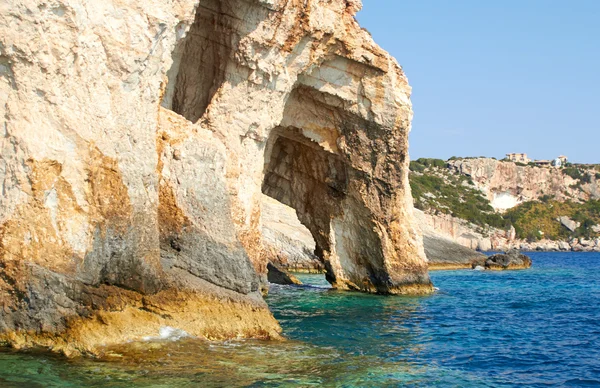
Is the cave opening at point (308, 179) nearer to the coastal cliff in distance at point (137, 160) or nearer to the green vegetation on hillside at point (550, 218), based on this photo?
the coastal cliff in distance at point (137, 160)

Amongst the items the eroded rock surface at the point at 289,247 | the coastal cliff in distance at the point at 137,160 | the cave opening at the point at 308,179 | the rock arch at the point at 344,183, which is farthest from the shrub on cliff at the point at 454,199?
the coastal cliff in distance at the point at 137,160

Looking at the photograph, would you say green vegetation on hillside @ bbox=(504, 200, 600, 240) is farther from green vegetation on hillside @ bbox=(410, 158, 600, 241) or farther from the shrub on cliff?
the shrub on cliff

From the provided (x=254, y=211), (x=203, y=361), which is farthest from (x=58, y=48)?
(x=254, y=211)

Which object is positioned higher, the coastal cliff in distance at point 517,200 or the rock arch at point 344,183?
the coastal cliff in distance at point 517,200

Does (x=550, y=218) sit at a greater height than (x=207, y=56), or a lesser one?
greater

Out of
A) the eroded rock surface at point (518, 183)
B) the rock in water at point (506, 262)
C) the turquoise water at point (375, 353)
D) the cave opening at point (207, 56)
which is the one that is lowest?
the turquoise water at point (375, 353)

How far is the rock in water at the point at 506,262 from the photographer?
44.1 metres

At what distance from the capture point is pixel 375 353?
12.5m

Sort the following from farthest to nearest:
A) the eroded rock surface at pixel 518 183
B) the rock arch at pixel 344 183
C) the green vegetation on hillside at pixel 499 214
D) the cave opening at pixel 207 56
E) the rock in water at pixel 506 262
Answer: the eroded rock surface at pixel 518 183 → the green vegetation on hillside at pixel 499 214 → the rock in water at pixel 506 262 → the rock arch at pixel 344 183 → the cave opening at pixel 207 56

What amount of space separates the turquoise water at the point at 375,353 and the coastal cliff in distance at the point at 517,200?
69.8 m

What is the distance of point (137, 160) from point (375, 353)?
17.9 ft

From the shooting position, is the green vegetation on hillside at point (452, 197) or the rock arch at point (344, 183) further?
the green vegetation on hillside at point (452, 197)

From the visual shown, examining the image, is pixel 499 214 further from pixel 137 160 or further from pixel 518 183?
pixel 137 160

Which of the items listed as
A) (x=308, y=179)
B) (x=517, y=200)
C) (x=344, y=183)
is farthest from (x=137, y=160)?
(x=517, y=200)
